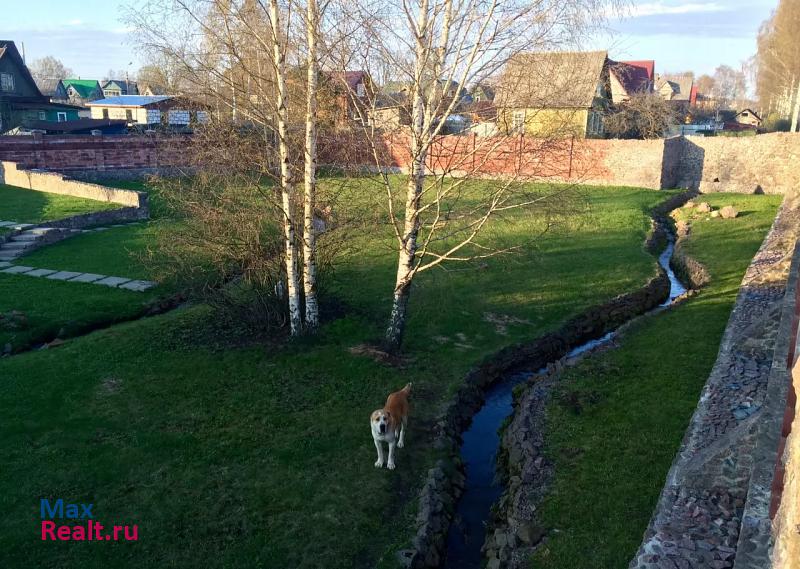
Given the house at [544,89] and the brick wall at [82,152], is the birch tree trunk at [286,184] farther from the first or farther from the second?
the brick wall at [82,152]

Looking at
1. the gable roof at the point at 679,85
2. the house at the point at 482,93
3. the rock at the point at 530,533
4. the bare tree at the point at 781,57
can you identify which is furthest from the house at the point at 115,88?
the rock at the point at 530,533

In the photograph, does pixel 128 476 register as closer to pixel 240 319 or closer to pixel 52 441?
pixel 52 441

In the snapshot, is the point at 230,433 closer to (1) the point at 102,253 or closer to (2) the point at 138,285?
(2) the point at 138,285

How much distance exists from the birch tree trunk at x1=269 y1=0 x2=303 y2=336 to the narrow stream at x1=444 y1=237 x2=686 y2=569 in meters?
4.17

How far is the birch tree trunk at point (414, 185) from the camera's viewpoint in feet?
30.7

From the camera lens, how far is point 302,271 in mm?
12164

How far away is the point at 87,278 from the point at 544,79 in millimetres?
12448

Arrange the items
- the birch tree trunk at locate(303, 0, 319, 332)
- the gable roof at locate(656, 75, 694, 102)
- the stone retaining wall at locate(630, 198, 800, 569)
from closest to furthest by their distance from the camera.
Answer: the stone retaining wall at locate(630, 198, 800, 569)
the birch tree trunk at locate(303, 0, 319, 332)
the gable roof at locate(656, 75, 694, 102)

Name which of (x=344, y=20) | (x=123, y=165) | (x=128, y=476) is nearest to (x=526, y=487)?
(x=128, y=476)

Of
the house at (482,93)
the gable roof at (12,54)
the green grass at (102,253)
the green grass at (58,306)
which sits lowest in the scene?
the green grass at (58,306)

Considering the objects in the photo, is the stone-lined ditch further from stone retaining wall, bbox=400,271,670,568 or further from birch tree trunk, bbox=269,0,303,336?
birch tree trunk, bbox=269,0,303,336

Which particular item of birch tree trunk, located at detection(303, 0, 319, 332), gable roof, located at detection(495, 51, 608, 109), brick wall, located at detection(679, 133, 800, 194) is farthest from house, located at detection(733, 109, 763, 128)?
birch tree trunk, located at detection(303, 0, 319, 332)

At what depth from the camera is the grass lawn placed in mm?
6867

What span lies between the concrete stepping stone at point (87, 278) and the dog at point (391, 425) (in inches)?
399
